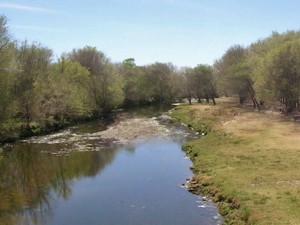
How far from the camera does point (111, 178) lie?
1497 inches

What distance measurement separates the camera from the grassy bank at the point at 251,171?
2459 cm

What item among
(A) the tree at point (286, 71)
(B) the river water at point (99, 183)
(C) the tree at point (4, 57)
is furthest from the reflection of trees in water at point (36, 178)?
(A) the tree at point (286, 71)

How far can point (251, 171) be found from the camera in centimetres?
3378

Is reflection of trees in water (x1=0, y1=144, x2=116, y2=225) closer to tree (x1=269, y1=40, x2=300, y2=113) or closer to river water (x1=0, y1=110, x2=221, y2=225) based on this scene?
river water (x1=0, y1=110, x2=221, y2=225)

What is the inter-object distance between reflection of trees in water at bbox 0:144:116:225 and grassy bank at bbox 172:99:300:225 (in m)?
12.4

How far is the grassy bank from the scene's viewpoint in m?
24.6

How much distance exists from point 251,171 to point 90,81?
6527 centimetres

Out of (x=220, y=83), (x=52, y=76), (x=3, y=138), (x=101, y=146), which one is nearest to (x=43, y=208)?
(x=101, y=146)

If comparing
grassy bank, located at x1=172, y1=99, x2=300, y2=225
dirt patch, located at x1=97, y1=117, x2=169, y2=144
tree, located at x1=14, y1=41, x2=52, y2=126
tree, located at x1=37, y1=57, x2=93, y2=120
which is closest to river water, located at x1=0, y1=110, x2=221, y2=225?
dirt patch, located at x1=97, y1=117, x2=169, y2=144

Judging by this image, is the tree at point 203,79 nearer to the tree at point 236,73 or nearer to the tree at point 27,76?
the tree at point 236,73

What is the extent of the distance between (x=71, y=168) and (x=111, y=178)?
661 cm

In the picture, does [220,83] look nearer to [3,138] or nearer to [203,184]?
[3,138]

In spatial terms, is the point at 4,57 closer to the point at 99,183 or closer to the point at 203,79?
the point at 99,183

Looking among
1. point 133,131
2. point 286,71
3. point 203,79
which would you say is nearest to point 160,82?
point 203,79
